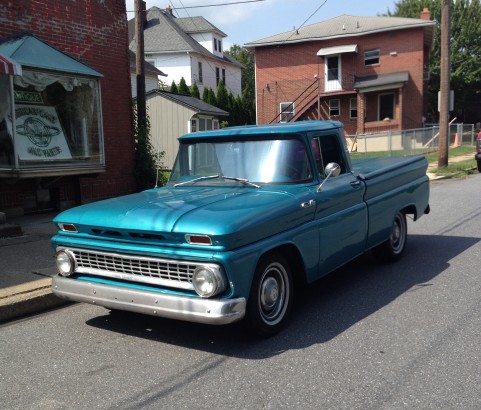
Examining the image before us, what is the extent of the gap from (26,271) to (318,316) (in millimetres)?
3497

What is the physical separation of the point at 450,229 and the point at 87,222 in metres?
6.62

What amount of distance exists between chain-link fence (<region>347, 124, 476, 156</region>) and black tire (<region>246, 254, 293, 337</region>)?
849 inches

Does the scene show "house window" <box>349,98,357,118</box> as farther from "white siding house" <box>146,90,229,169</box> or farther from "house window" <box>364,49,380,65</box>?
"white siding house" <box>146,90,229,169</box>

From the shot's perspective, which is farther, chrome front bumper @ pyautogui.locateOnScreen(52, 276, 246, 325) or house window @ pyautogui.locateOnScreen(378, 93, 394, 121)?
house window @ pyautogui.locateOnScreen(378, 93, 394, 121)

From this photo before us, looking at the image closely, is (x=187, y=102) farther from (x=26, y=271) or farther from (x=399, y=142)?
(x=26, y=271)

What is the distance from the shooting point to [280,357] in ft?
13.2

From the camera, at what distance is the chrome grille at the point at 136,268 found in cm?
398

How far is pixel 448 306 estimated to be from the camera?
502cm

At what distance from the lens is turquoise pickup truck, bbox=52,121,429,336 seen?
3869mm

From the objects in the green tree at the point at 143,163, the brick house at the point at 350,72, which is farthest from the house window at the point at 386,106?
the green tree at the point at 143,163

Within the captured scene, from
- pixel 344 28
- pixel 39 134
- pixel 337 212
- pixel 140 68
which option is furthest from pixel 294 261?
pixel 344 28

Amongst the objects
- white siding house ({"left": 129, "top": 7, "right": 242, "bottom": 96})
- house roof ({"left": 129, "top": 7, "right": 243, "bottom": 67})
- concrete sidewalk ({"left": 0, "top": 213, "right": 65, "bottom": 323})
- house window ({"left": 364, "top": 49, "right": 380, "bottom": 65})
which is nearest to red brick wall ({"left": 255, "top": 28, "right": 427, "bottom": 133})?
house window ({"left": 364, "top": 49, "right": 380, "bottom": 65})

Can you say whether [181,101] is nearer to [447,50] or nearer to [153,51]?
[447,50]

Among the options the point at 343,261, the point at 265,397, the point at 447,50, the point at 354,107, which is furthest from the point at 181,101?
the point at 265,397
